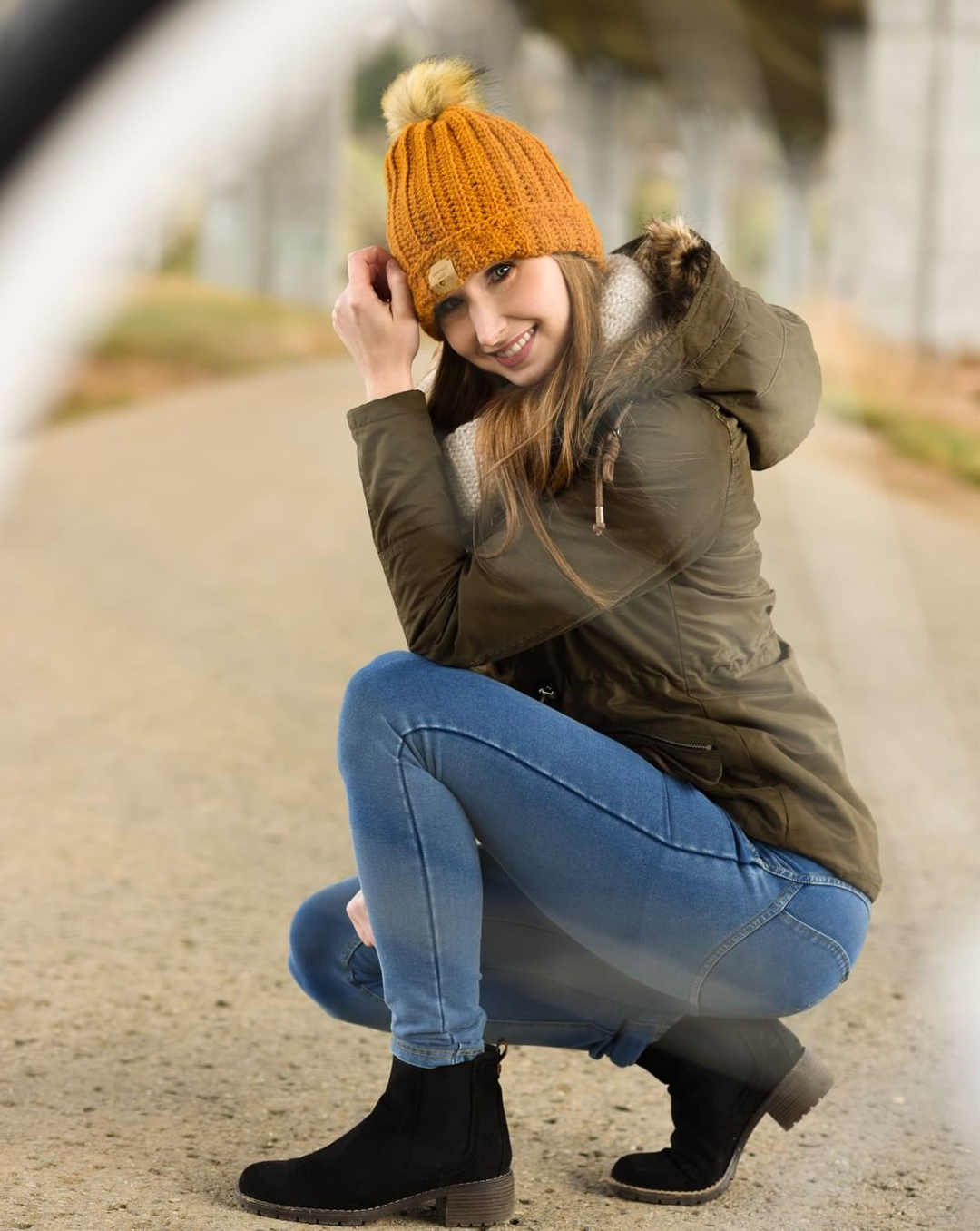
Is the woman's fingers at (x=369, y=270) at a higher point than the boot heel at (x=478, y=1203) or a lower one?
higher

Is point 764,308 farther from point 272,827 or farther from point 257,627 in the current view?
point 257,627

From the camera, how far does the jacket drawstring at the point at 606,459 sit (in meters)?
1.26

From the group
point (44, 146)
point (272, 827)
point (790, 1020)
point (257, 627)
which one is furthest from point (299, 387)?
point (44, 146)

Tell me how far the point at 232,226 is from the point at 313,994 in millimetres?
1783

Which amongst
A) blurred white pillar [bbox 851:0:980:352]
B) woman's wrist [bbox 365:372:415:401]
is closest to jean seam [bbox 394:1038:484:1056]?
woman's wrist [bbox 365:372:415:401]

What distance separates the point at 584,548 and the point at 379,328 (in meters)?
0.30

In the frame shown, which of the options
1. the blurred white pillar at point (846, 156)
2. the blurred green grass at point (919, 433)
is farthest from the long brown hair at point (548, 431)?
the blurred green grass at point (919, 433)

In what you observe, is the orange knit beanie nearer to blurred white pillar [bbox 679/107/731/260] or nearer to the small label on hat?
the small label on hat

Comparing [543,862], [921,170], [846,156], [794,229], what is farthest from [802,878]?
[794,229]

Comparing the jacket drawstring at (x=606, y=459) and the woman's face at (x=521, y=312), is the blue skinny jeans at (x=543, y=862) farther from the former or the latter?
the woman's face at (x=521, y=312)

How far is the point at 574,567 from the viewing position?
1255 mm

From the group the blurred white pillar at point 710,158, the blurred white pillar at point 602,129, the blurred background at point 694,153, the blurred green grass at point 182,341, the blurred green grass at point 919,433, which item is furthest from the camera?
the blurred green grass at point 919,433

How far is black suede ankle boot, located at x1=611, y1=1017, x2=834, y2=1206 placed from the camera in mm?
1387

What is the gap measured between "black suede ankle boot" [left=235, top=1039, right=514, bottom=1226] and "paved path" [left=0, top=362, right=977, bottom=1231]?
6 centimetres
